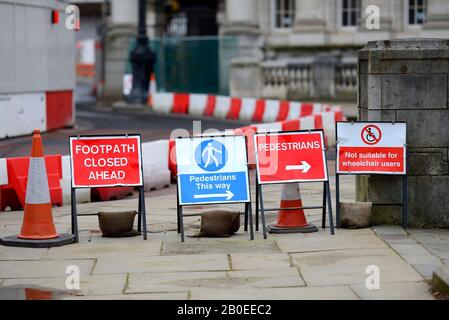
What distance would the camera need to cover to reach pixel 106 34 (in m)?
46.3

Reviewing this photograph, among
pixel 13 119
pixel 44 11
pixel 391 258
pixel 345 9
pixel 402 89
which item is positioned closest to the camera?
pixel 391 258

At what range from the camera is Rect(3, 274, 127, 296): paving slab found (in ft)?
31.8

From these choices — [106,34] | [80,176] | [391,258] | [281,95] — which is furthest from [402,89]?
[106,34]

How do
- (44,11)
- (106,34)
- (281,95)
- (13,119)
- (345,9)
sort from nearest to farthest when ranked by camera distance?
(13,119), (44,11), (281,95), (345,9), (106,34)

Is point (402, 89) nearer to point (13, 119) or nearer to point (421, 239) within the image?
point (421, 239)

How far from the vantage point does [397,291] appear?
9477 millimetres

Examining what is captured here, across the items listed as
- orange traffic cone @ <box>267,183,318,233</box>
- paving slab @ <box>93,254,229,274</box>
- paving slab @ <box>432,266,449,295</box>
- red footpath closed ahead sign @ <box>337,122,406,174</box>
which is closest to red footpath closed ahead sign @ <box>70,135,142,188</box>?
paving slab @ <box>93,254,229,274</box>

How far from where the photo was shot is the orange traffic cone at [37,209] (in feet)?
39.5

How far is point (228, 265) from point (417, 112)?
332cm

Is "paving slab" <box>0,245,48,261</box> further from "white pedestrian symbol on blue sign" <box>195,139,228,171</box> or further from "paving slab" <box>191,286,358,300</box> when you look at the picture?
"paving slab" <box>191,286,358,300</box>

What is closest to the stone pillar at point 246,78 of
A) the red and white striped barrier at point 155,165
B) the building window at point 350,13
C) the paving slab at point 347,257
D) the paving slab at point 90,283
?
the building window at point 350,13

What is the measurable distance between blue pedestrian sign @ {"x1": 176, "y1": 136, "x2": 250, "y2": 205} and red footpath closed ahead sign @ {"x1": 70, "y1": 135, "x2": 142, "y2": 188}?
53 cm

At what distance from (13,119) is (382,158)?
13.8m

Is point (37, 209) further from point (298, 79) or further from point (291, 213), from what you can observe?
point (298, 79)
